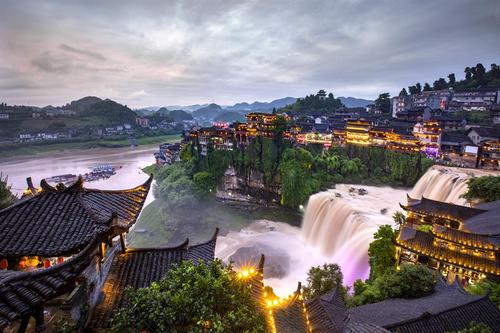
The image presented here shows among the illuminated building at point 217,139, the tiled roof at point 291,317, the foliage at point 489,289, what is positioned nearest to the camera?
the tiled roof at point 291,317

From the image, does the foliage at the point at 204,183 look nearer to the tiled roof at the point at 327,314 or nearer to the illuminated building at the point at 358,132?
the illuminated building at the point at 358,132

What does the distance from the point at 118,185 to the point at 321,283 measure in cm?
6867

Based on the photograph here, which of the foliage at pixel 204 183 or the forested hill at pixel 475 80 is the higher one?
the forested hill at pixel 475 80

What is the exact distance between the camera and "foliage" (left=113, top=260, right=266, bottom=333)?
7.41 meters

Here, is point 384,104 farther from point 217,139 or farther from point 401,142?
point 217,139

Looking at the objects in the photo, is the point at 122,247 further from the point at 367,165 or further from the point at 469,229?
the point at 367,165

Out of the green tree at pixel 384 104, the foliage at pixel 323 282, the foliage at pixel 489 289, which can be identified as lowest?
the foliage at pixel 323 282

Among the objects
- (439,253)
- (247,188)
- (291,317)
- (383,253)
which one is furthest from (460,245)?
(247,188)

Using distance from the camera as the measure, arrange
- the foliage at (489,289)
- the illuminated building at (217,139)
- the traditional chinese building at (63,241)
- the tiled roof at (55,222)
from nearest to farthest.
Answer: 1. the traditional chinese building at (63,241)
2. the tiled roof at (55,222)
3. the foliage at (489,289)
4. the illuminated building at (217,139)

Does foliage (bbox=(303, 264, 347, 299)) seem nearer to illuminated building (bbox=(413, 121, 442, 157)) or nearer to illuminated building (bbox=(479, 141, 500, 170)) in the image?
illuminated building (bbox=(479, 141, 500, 170))

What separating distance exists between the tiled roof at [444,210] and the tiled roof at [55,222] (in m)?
32.7

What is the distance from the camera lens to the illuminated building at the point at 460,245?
77.8ft

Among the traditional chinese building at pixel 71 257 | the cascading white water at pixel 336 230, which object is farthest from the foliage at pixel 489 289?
the traditional chinese building at pixel 71 257

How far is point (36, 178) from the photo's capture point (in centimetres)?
8406
